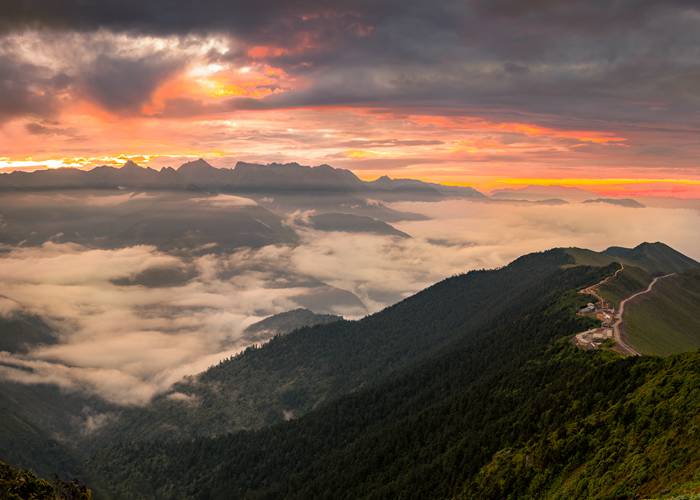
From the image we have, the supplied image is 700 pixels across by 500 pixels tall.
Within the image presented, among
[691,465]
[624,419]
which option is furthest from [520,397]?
[691,465]

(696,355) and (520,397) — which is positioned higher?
(696,355)

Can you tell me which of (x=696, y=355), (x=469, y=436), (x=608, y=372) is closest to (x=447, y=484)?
(x=469, y=436)

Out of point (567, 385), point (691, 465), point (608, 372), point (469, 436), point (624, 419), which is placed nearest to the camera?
point (691, 465)

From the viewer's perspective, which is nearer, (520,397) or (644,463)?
(644,463)

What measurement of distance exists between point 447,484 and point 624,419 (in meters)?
66.4

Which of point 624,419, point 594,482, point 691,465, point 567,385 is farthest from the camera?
point 567,385

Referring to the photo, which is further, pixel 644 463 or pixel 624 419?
pixel 624 419

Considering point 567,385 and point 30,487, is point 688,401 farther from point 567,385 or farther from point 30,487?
point 30,487

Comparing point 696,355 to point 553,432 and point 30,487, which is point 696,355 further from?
point 30,487

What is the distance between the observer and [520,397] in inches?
7362

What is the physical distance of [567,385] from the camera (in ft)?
528

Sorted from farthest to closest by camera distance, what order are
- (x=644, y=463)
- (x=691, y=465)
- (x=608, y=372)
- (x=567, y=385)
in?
(x=567, y=385), (x=608, y=372), (x=644, y=463), (x=691, y=465)

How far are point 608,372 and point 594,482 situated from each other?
54054mm

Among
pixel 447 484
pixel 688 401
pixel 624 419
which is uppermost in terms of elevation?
pixel 688 401
